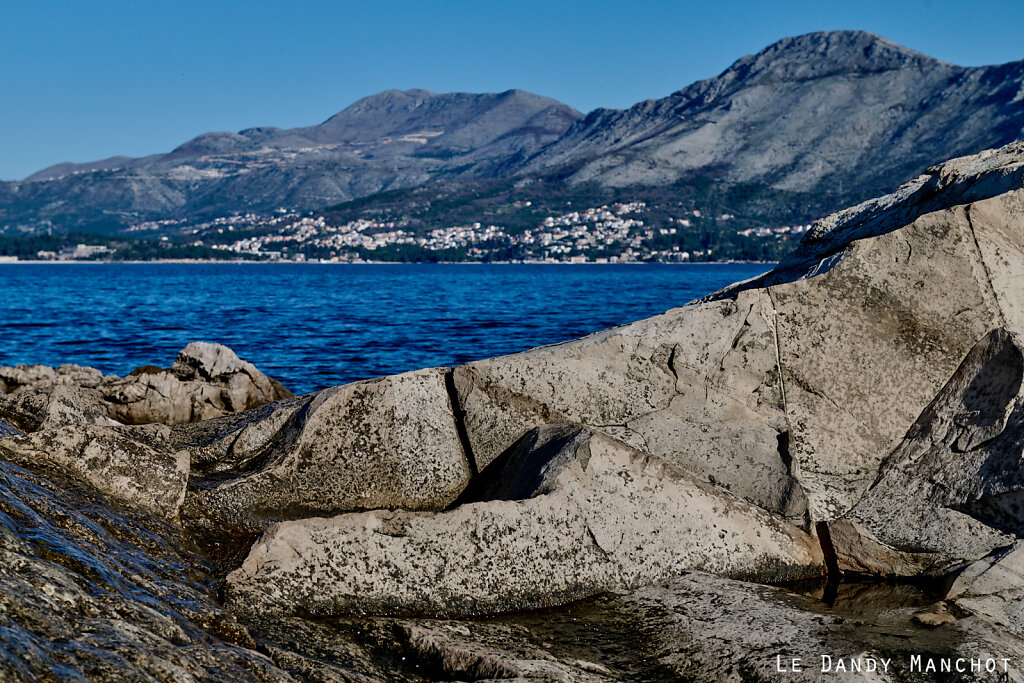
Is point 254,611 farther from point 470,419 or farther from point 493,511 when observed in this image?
point 470,419

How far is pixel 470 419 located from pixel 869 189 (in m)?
189

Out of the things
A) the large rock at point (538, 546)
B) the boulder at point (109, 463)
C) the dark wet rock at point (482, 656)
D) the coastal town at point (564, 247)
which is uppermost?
the coastal town at point (564, 247)

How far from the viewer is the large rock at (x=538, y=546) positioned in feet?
20.0

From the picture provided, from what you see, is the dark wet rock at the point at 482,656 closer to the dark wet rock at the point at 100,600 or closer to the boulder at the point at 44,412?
the dark wet rock at the point at 100,600

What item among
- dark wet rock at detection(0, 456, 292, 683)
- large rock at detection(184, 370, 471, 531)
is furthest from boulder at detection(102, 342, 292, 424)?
dark wet rock at detection(0, 456, 292, 683)

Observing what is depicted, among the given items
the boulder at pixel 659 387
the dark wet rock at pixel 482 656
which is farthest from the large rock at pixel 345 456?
the dark wet rock at pixel 482 656

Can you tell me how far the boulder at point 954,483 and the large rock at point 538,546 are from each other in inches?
23.0

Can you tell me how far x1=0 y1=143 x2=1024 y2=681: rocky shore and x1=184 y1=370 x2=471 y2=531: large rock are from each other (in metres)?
0.02

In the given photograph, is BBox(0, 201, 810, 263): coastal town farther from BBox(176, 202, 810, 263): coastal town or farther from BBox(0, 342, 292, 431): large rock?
BBox(0, 342, 292, 431): large rock

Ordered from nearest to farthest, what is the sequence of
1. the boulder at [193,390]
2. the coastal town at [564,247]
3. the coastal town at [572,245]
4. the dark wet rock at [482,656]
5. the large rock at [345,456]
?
the dark wet rock at [482,656] < the large rock at [345,456] < the boulder at [193,390] < the coastal town at [564,247] < the coastal town at [572,245]

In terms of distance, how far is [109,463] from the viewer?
23.0ft

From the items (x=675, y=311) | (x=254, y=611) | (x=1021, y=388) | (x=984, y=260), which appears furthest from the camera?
(x=675, y=311)

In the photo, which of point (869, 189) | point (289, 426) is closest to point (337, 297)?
point (289, 426)

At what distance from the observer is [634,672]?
5.44 meters
